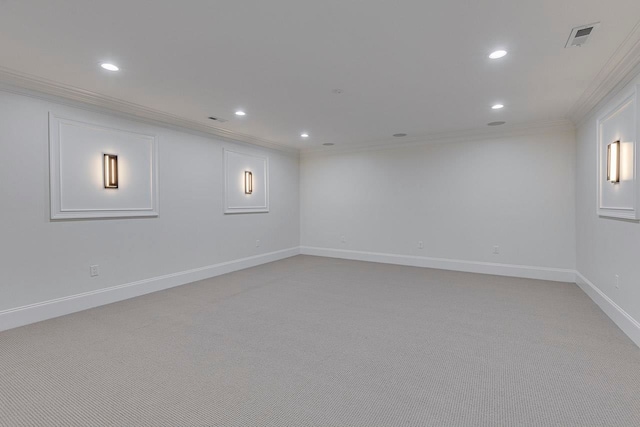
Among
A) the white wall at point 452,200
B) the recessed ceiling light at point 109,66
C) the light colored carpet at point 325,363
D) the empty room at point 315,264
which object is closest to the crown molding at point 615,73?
the empty room at point 315,264

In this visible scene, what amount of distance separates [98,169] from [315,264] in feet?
13.2

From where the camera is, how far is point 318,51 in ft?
8.82

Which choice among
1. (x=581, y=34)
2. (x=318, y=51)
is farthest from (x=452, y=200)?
(x=318, y=51)

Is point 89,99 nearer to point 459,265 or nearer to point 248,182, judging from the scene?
point 248,182

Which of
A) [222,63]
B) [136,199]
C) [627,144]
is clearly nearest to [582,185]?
[627,144]

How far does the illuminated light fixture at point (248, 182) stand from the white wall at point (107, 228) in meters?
0.47

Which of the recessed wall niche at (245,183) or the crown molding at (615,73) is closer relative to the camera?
the crown molding at (615,73)

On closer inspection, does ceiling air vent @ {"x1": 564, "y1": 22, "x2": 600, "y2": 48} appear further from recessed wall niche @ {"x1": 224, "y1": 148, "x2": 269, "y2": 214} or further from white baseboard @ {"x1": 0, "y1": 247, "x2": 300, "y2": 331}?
white baseboard @ {"x1": 0, "y1": 247, "x2": 300, "y2": 331}

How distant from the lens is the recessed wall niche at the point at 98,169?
3572mm

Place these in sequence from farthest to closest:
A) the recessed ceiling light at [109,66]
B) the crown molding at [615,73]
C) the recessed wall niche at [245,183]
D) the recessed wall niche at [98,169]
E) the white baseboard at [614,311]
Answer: the recessed wall niche at [245,183]
the recessed wall niche at [98,169]
the recessed ceiling light at [109,66]
the white baseboard at [614,311]
the crown molding at [615,73]

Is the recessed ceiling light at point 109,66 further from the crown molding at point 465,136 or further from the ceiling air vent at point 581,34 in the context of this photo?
the crown molding at point 465,136

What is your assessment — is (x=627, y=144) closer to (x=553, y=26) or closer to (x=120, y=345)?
(x=553, y=26)

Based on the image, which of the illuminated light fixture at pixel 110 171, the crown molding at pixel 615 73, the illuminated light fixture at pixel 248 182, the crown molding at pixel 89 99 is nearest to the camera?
the crown molding at pixel 615 73

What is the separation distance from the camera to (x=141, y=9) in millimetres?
2098
